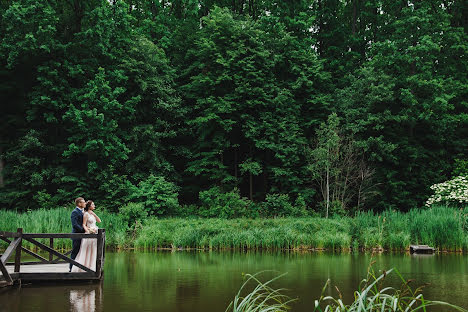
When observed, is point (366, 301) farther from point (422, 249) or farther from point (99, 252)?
point (422, 249)

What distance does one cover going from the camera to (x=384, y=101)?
30984mm

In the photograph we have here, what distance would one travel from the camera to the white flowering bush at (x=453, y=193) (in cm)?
2472

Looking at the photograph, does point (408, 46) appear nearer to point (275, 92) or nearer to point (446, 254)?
point (275, 92)

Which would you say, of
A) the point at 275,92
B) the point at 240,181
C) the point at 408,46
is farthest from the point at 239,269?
the point at 408,46

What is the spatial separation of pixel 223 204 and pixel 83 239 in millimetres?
16278

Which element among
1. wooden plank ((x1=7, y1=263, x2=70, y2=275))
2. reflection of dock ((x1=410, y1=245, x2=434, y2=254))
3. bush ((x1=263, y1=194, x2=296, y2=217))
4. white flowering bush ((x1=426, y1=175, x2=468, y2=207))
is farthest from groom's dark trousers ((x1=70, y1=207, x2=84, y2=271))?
white flowering bush ((x1=426, y1=175, x2=468, y2=207))

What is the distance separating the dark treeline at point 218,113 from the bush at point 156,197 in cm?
11

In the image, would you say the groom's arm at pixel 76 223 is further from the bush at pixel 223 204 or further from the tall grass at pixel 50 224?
the bush at pixel 223 204

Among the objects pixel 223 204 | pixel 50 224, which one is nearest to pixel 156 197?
pixel 223 204

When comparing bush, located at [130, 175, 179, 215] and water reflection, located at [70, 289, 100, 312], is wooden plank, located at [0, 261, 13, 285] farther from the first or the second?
bush, located at [130, 175, 179, 215]

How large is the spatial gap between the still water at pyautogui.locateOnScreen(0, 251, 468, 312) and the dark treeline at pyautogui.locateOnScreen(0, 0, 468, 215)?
35.3 feet

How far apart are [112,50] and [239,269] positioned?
21.5 metres

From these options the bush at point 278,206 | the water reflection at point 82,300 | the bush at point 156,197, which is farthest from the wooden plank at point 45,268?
the bush at point 278,206

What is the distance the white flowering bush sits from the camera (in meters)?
24.7
